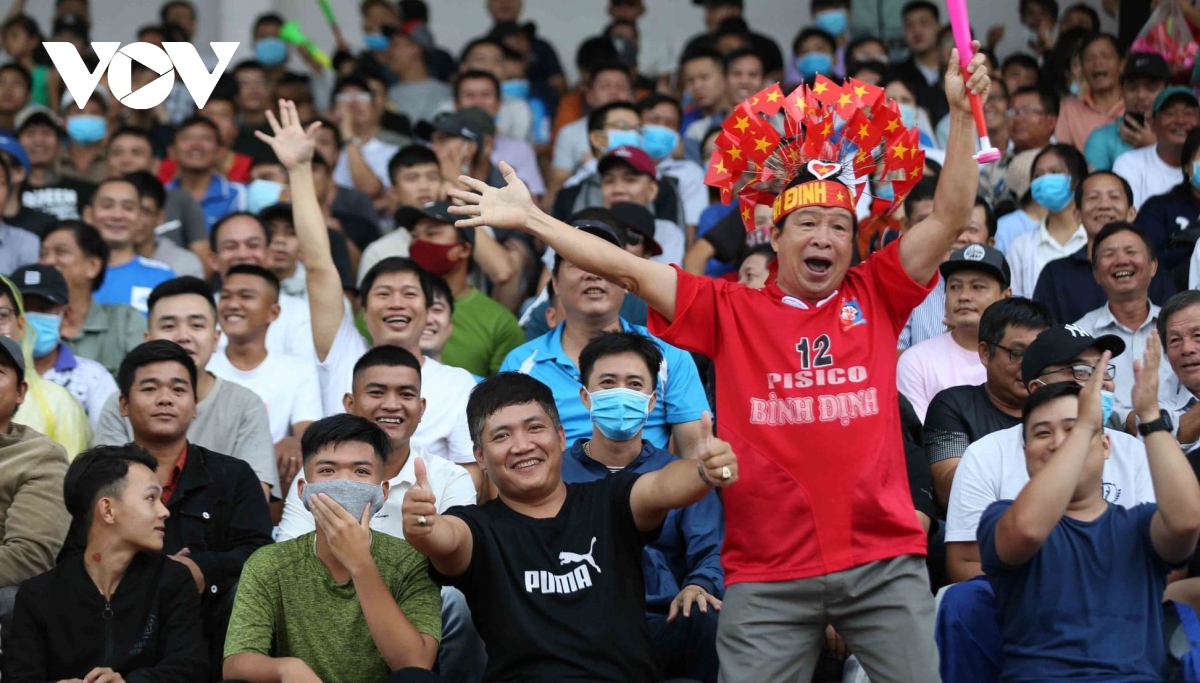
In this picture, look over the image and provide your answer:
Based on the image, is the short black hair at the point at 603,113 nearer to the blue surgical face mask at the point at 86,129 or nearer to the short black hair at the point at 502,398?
the blue surgical face mask at the point at 86,129

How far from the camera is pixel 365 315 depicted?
653cm

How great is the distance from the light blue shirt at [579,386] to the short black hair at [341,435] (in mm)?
877

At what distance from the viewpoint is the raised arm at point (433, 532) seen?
4035 mm

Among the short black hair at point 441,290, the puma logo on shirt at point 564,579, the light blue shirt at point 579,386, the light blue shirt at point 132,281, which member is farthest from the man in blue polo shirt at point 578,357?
the light blue shirt at point 132,281

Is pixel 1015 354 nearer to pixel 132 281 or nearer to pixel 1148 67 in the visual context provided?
pixel 1148 67

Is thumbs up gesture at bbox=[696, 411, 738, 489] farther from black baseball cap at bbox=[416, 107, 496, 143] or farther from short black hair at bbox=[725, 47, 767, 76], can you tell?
short black hair at bbox=[725, 47, 767, 76]

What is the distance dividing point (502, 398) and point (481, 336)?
2.61 meters

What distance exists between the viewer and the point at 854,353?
13.4ft

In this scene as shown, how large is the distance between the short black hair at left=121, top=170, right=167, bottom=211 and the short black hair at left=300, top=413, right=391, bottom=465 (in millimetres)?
4022

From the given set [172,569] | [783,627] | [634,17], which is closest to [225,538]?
[172,569]

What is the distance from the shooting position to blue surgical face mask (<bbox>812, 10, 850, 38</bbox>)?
12016 millimetres

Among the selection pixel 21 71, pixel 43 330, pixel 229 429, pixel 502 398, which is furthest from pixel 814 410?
pixel 21 71

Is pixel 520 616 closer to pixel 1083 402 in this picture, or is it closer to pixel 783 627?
pixel 783 627

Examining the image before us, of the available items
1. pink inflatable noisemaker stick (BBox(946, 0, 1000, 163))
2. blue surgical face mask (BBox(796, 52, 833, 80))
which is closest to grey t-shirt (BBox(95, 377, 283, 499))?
pink inflatable noisemaker stick (BBox(946, 0, 1000, 163))
